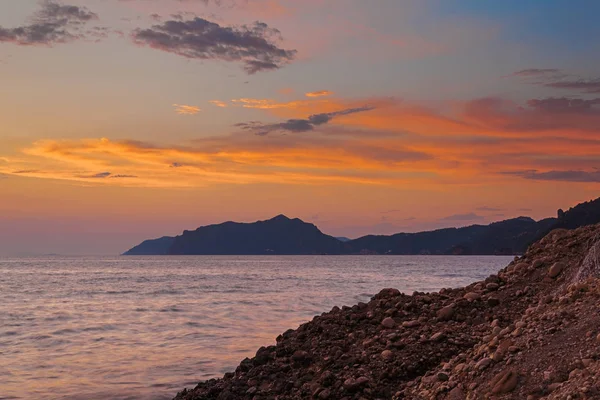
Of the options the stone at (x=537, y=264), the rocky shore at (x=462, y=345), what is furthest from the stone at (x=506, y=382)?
the stone at (x=537, y=264)

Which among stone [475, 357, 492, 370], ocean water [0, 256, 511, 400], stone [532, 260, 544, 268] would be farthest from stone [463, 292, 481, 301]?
ocean water [0, 256, 511, 400]

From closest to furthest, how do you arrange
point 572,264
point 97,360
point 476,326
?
point 476,326 → point 572,264 → point 97,360

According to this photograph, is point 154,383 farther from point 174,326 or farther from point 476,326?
point 174,326

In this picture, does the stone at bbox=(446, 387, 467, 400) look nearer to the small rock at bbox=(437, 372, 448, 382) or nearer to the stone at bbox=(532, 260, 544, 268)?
the small rock at bbox=(437, 372, 448, 382)

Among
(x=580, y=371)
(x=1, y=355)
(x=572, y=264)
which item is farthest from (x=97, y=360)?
(x=580, y=371)

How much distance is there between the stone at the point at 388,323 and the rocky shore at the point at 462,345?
0.02m

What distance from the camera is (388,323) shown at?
42.1 ft

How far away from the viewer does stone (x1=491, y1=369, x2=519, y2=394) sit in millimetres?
7734

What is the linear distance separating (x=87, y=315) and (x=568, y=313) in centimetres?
3010

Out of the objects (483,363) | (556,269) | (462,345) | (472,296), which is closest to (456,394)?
(483,363)

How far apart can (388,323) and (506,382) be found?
16.7 feet

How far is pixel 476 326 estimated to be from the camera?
11.8 metres

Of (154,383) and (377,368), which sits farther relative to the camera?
(154,383)

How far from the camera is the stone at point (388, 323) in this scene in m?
12.8
